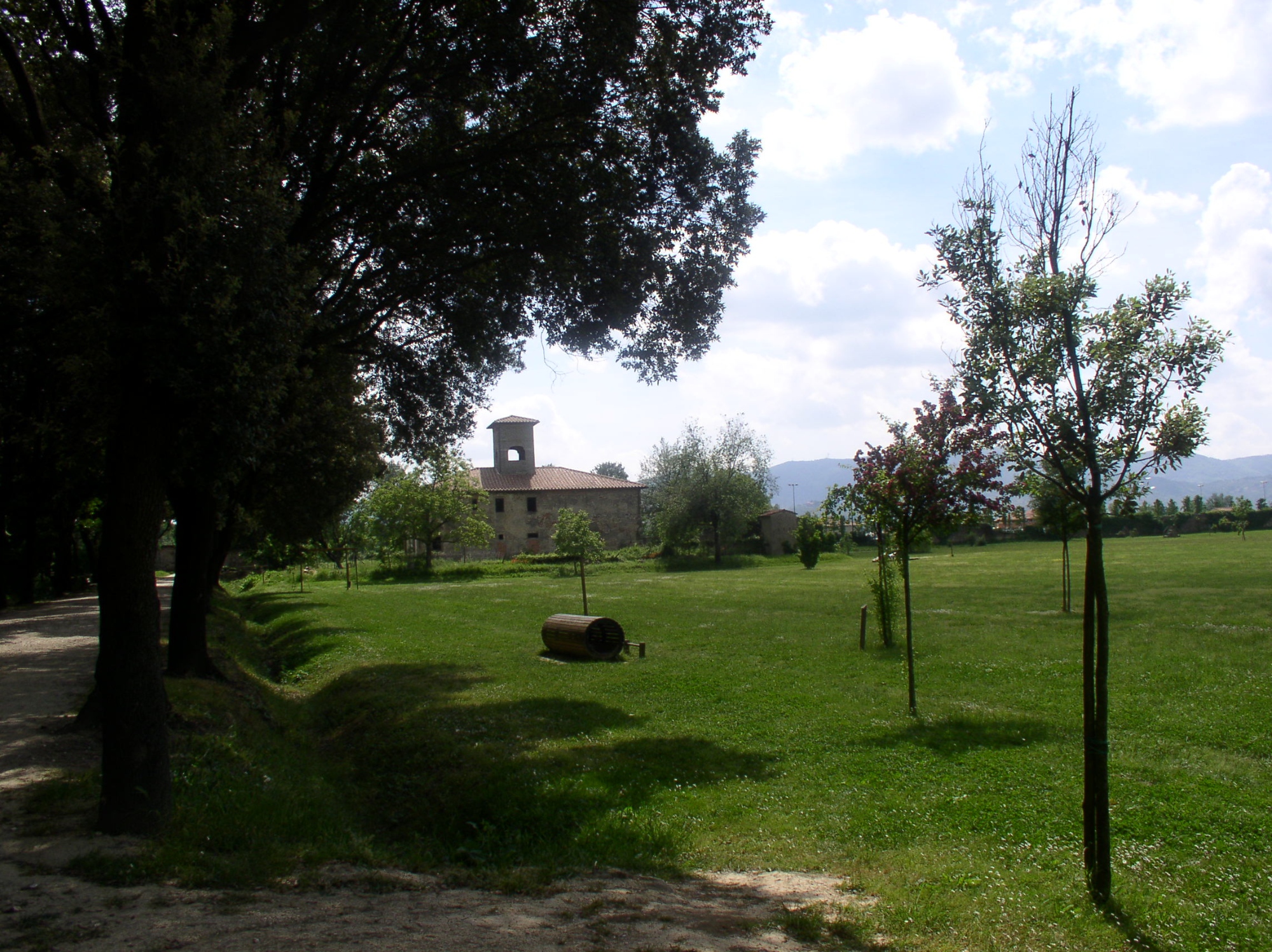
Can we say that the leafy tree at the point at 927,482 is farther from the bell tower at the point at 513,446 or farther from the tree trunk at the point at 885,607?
the bell tower at the point at 513,446

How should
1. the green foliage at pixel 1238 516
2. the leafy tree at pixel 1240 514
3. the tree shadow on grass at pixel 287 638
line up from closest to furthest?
the tree shadow on grass at pixel 287 638 < the leafy tree at pixel 1240 514 < the green foliage at pixel 1238 516

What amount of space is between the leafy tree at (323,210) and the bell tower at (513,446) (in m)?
57.5

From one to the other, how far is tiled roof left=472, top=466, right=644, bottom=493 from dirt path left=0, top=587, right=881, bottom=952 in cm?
6406

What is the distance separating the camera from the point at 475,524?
184 feet

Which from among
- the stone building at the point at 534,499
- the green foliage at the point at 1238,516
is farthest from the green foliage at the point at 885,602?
the green foliage at the point at 1238,516

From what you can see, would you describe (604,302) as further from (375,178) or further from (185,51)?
(185,51)

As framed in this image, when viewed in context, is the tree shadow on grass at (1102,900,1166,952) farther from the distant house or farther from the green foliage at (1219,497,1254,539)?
the green foliage at (1219,497,1254,539)

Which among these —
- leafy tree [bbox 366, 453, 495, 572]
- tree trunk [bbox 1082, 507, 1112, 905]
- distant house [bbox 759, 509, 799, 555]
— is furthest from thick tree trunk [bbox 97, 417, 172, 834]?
distant house [bbox 759, 509, 799, 555]

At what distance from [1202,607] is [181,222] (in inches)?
941

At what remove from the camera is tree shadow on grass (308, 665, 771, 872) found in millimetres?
7270

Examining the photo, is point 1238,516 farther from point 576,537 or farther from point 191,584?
point 191,584

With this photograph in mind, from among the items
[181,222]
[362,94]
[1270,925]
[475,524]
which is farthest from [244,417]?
[475,524]

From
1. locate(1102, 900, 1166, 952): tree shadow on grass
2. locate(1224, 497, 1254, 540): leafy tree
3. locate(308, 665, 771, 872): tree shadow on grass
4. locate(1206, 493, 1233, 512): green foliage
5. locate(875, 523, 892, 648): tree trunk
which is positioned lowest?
locate(308, 665, 771, 872): tree shadow on grass

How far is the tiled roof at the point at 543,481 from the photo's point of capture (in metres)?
71.7
